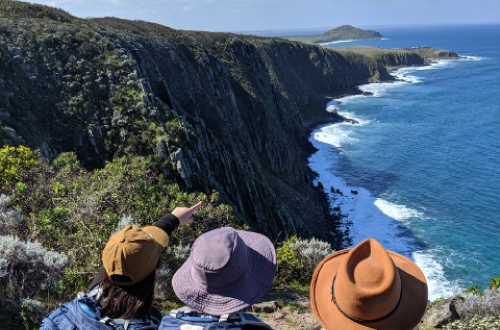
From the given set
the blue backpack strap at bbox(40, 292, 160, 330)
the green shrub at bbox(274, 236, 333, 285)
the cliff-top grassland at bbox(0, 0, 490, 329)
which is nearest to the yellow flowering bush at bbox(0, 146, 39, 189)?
the cliff-top grassland at bbox(0, 0, 490, 329)

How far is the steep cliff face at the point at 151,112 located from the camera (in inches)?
813

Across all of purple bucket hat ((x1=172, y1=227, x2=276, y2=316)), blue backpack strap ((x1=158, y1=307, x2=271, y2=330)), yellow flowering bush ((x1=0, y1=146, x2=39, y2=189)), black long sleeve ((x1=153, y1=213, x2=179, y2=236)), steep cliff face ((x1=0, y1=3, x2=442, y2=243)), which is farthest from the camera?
steep cliff face ((x1=0, y1=3, x2=442, y2=243))

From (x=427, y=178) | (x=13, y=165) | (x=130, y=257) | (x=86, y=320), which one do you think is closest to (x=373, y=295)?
(x=130, y=257)

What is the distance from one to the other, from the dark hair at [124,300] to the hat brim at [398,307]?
1789 mm

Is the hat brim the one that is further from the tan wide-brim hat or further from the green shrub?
the green shrub

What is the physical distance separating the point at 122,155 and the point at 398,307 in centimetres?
1947

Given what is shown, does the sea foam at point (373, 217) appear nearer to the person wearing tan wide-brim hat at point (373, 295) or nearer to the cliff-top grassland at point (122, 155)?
the cliff-top grassland at point (122, 155)

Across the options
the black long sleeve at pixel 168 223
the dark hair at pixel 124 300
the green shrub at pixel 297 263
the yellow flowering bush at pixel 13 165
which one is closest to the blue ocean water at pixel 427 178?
the green shrub at pixel 297 263

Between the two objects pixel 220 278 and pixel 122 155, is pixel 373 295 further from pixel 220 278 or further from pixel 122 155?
pixel 122 155

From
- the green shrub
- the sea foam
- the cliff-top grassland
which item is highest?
the cliff-top grassland

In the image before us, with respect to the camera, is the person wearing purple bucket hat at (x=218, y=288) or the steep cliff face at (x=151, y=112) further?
the steep cliff face at (x=151, y=112)

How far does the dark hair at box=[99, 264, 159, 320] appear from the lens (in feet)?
10.7

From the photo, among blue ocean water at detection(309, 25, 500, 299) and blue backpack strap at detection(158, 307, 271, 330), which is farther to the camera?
blue ocean water at detection(309, 25, 500, 299)

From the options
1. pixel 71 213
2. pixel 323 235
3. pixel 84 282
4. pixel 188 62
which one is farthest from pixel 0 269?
pixel 188 62
